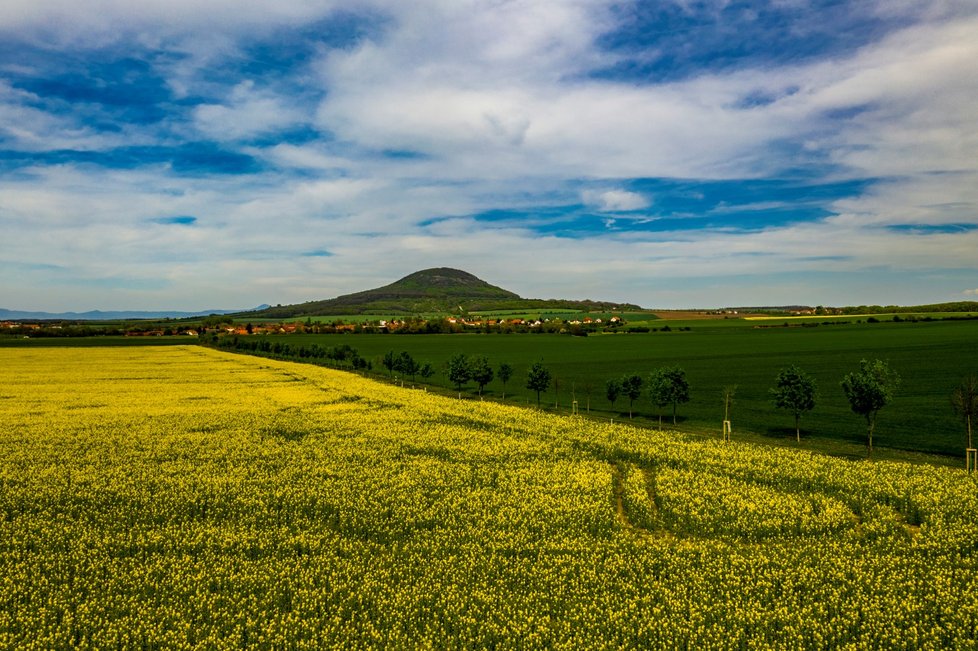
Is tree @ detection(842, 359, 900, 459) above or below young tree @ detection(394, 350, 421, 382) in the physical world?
above

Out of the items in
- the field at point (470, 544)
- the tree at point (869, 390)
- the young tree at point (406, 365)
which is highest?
the tree at point (869, 390)

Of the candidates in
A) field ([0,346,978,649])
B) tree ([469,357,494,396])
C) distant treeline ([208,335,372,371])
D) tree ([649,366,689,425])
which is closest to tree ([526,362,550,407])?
tree ([469,357,494,396])

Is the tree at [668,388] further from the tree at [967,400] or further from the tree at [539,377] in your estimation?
the tree at [967,400]

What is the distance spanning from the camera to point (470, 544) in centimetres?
1777

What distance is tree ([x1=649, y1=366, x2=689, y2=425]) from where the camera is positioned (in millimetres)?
47719

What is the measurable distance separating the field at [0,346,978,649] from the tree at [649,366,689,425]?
567 inches

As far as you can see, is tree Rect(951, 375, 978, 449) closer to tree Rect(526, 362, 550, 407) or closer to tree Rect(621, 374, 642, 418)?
tree Rect(621, 374, 642, 418)

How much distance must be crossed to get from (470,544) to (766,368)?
2889 inches

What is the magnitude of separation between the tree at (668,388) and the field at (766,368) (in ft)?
7.56

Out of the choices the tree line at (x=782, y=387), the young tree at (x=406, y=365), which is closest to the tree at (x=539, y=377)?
the tree line at (x=782, y=387)

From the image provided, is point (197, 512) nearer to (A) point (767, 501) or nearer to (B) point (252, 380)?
(A) point (767, 501)

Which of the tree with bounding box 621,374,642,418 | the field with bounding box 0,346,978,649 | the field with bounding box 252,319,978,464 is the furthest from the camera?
the tree with bounding box 621,374,642,418

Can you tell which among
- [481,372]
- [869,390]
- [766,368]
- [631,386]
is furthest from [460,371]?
[766,368]

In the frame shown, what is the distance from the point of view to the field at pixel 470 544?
13.2 m
